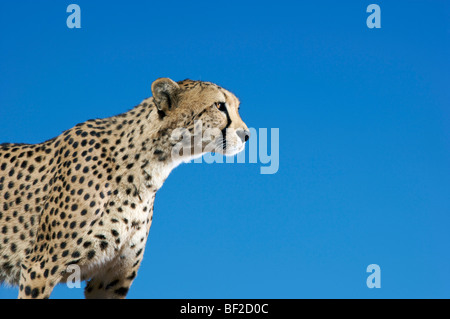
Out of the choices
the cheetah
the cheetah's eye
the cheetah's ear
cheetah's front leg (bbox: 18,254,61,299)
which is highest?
the cheetah's ear

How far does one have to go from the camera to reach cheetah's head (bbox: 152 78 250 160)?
5559mm

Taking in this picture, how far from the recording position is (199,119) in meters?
5.58

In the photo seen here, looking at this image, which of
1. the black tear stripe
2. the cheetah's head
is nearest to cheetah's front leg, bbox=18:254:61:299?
the cheetah's head

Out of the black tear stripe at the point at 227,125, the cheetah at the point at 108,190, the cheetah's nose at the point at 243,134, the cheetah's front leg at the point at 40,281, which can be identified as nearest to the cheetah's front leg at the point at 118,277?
the cheetah at the point at 108,190

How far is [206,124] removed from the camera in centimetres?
557

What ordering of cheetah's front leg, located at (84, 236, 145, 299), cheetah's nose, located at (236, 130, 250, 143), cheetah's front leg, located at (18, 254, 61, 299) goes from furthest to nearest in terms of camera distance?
cheetah's front leg, located at (84, 236, 145, 299) → cheetah's nose, located at (236, 130, 250, 143) → cheetah's front leg, located at (18, 254, 61, 299)

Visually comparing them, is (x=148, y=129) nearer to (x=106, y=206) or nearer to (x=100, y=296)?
(x=106, y=206)

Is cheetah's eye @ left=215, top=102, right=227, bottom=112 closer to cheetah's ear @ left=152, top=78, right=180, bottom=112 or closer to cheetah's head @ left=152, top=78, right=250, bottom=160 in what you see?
cheetah's head @ left=152, top=78, right=250, bottom=160

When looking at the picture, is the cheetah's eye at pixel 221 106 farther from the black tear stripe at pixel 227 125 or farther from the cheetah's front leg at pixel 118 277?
the cheetah's front leg at pixel 118 277

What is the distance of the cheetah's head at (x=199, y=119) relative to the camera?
219 inches

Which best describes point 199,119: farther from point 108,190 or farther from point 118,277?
point 118,277

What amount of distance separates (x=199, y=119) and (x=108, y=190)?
0.95 meters

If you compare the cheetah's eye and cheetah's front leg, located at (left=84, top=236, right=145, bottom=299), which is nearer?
the cheetah's eye
